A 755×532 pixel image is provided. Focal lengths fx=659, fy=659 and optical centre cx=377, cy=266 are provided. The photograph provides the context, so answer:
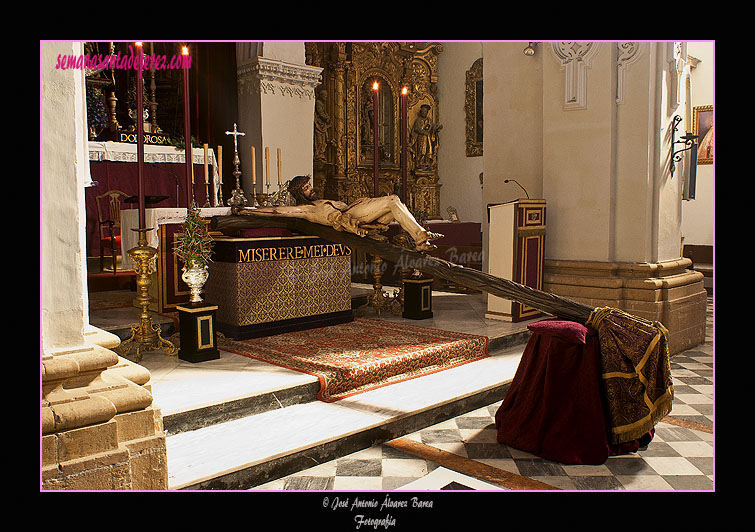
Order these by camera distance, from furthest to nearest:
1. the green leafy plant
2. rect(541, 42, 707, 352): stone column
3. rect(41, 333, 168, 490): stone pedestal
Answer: rect(541, 42, 707, 352): stone column → the green leafy plant → rect(41, 333, 168, 490): stone pedestal

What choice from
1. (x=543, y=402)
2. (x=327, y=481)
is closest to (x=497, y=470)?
(x=543, y=402)

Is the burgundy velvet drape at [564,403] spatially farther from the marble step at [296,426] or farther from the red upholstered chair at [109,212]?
the red upholstered chair at [109,212]

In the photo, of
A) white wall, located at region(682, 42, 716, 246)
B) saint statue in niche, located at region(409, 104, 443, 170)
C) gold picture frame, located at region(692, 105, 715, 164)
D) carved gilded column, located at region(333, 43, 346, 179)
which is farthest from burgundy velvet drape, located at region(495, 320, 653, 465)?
saint statue in niche, located at region(409, 104, 443, 170)

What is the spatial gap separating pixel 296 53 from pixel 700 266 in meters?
7.98

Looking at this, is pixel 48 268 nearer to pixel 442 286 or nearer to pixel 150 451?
pixel 150 451

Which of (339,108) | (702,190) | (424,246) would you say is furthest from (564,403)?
(702,190)

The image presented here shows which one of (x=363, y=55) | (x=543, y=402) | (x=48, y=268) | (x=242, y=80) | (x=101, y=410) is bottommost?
(x=543, y=402)

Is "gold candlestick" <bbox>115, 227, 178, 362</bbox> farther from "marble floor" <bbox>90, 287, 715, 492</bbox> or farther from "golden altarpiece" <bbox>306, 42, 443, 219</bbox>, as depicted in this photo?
"golden altarpiece" <bbox>306, 42, 443, 219</bbox>

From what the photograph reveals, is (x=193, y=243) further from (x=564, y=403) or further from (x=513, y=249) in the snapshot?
(x=513, y=249)

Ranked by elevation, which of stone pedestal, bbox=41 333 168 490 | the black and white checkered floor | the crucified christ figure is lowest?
the black and white checkered floor

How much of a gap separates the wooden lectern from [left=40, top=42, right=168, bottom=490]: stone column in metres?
4.20

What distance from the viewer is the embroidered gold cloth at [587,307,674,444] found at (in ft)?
12.1

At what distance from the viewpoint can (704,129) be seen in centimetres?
1269

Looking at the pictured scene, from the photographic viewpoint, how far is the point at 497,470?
11.7 ft
